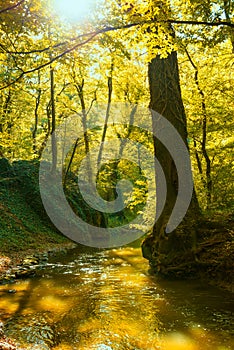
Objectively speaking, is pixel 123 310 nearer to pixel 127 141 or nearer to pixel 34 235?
pixel 34 235

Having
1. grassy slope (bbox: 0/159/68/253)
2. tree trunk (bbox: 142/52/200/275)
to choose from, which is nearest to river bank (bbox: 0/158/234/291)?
grassy slope (bbox: 0/159/68/253)

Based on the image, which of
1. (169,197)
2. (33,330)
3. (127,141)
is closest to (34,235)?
(169,197)

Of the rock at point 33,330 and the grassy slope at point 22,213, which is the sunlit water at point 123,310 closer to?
the rock at point 33,330

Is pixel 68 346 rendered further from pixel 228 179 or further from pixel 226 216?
pixel 228 179

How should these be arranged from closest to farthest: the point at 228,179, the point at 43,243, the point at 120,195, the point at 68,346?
the point at 68,346 → the point at 228,179 → the point at 43,243 → the point at 120,195

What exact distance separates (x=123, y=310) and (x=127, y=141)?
17374 millimetres

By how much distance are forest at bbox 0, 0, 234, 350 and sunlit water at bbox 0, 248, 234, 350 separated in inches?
3.2

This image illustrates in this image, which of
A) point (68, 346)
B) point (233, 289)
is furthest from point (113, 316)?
point (233, 289)

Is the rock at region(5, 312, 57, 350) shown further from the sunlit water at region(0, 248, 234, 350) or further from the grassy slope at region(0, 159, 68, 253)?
the grassy slope at region(0, 159, 68, 253)

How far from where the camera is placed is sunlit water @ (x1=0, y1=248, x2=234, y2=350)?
4191mm

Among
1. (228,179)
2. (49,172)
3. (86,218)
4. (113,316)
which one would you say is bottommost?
(113,316)

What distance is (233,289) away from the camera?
6098 mm

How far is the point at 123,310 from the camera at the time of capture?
5453 mm

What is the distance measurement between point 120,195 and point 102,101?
8976mm
